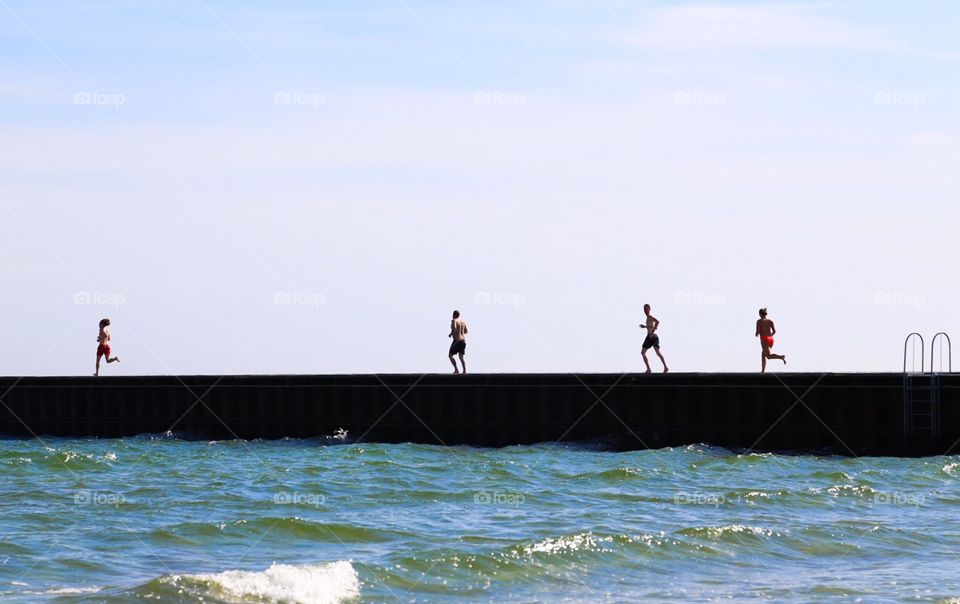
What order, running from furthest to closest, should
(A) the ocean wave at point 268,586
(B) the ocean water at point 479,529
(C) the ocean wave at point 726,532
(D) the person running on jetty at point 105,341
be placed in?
(D) the person running on jetty at point 105,341 → (C) the ocean wave at point 726,532 → (B) the ocean water at point 479,529 → (A) the ocean wave at point 268,586

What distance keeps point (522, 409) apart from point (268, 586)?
16341 mm

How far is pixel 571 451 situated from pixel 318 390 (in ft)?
22.3

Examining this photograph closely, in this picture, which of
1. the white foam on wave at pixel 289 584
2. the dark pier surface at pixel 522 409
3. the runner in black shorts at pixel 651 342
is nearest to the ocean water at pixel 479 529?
the white foam on wave at pixel 289 584

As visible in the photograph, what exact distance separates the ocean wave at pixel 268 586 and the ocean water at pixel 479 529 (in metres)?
0.02

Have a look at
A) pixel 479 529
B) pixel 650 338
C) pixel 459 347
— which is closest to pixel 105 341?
pixel 459 347

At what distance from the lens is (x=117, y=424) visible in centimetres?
3369

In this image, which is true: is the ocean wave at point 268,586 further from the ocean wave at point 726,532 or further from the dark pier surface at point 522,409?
the dark pier surface at point 522,409

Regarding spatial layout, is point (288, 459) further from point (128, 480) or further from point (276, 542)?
point (276, 542)

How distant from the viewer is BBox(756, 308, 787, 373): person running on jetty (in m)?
27.2

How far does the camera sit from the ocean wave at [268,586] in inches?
510

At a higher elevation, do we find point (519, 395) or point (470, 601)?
point (519, 395)

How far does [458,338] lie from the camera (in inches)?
1171

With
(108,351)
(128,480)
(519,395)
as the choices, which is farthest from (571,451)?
(108,351)

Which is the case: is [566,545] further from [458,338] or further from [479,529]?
[458,338]
